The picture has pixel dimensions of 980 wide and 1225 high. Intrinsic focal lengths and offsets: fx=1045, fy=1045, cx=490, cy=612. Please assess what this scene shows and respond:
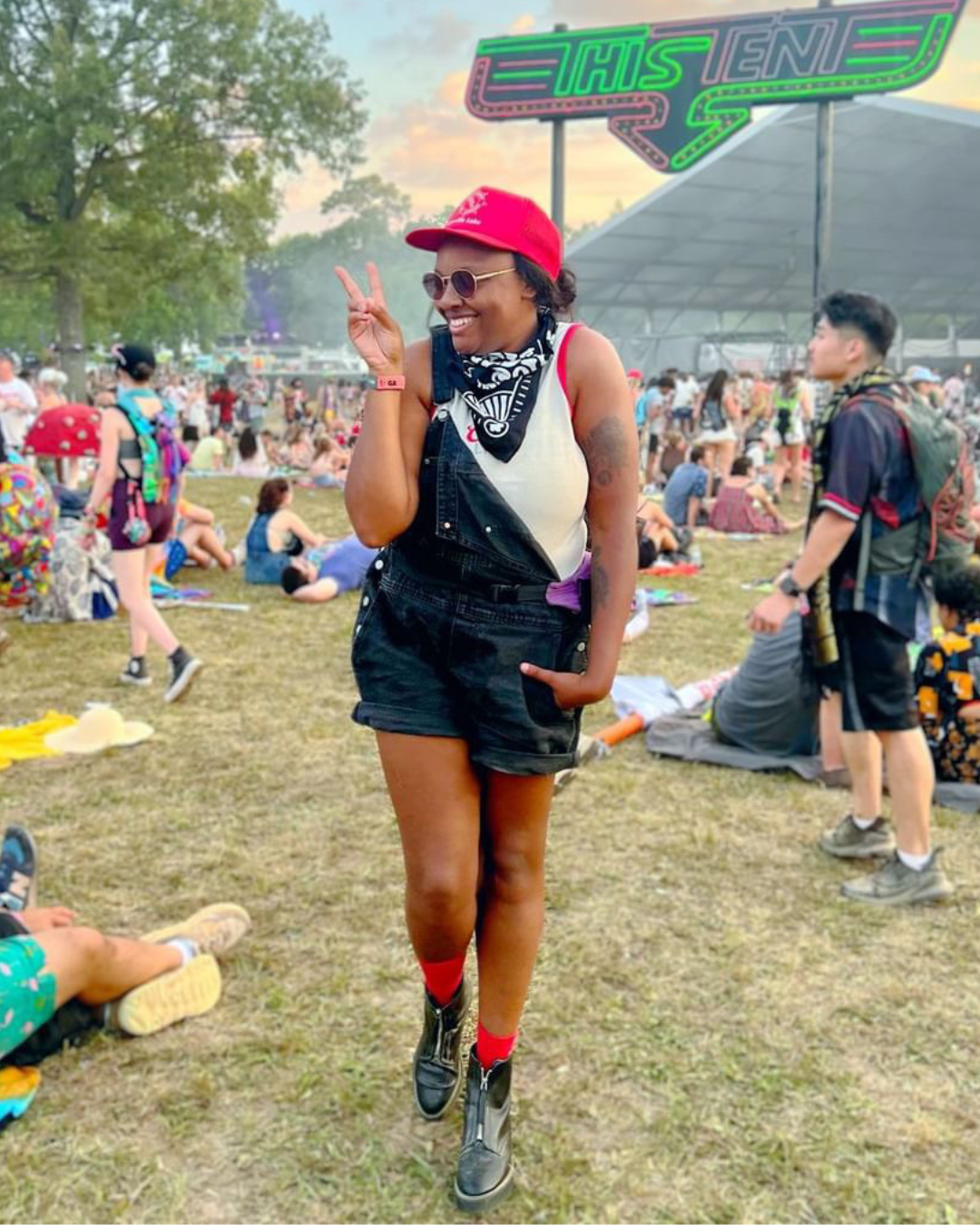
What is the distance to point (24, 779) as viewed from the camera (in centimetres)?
485

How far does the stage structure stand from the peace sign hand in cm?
1857

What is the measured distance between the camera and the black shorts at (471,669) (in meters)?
2.19

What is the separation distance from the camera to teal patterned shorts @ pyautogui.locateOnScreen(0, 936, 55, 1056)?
2.54 m

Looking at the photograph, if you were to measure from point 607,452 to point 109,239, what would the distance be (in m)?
26.3

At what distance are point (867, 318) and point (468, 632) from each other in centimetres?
224

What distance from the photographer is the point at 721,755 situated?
5.24 metres

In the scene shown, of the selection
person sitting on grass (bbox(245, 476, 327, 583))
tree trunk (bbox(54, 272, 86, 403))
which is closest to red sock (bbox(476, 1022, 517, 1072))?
person sitting on grass (bbox(245, 476, 327, 583))

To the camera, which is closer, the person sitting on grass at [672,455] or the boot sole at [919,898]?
the boot sole at [919,898]

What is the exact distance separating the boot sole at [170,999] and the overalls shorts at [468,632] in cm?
127

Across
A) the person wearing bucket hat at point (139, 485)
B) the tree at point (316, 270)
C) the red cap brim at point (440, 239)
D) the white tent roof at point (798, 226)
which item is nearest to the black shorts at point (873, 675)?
the red cap brim at point (440, 239)

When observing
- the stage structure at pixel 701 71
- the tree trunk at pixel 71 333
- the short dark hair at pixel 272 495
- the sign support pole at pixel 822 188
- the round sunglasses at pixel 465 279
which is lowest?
the short dark hair at pixel 272 495

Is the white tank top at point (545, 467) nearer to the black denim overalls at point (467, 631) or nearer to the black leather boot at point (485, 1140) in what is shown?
the black denim overalls at point (467, 631)

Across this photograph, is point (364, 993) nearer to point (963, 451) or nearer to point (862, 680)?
point (862, 680)

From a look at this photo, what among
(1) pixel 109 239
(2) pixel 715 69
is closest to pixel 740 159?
(2) pixel 715 69
